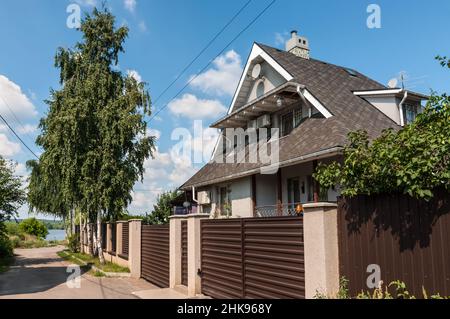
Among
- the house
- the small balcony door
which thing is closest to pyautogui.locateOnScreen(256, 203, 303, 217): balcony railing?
the house

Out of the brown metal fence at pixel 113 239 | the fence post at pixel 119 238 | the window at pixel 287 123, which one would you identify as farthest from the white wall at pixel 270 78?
the brown metal fence at pixel 113 239

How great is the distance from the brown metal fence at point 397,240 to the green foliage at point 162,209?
23878 mm

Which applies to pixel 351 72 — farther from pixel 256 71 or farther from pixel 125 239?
pixel 125 239

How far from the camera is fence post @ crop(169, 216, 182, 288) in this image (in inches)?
425

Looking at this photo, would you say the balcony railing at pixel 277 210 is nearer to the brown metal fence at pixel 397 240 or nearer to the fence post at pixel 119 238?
the fence post at pixel 119 238

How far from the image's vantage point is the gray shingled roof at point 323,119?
1208 centimetres

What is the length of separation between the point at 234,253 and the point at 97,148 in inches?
493

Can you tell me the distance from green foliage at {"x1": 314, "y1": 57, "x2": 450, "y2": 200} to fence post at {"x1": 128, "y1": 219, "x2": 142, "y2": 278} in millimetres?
10417

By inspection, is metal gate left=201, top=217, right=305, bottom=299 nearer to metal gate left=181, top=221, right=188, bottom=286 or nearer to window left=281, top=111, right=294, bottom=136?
metal gate left=181, top=221, right=188, bottom=286

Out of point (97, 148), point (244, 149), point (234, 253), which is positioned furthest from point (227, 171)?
point (234, 253)

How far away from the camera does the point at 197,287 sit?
31.4 ft

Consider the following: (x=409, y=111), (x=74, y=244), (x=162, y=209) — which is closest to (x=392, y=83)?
(x=409, y=111)

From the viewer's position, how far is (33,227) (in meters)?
51.7

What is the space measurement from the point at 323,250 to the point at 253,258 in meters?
2.24
